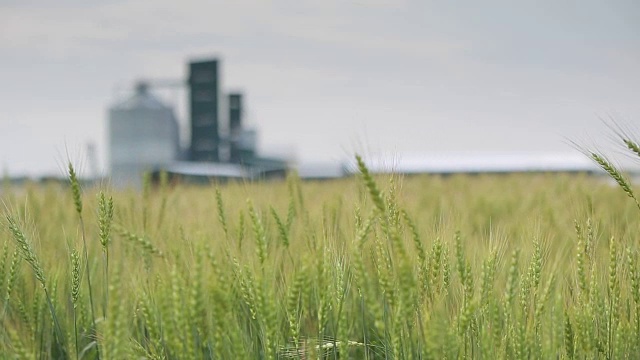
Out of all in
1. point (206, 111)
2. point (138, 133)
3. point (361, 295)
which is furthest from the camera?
point (206, 111)

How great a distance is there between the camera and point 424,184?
6.64 meters

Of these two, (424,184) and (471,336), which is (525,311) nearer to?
(471,336)

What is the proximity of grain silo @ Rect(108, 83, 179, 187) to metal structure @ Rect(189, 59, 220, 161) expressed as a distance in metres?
1.16

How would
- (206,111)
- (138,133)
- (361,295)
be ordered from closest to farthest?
(361,295) < (138,133) < (206,111)

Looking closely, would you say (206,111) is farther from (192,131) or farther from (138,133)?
(138,133)

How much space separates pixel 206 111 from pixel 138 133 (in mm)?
3117

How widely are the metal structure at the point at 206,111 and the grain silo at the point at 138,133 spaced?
1.16m

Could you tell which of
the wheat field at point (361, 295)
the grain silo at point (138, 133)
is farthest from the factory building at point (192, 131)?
the wheat field at point (361, 295)

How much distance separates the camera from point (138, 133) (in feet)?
89.4

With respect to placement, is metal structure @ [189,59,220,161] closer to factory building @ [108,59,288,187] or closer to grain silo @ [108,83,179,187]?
factory building @ [108,59,288,187]

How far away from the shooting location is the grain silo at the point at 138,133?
27031 millimetres

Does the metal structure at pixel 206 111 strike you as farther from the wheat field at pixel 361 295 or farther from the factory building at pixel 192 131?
the wheat field at pixel 361 295

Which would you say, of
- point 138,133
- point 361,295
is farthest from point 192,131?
point 361,295

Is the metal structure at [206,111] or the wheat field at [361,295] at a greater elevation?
the metal structure at [206,111]
